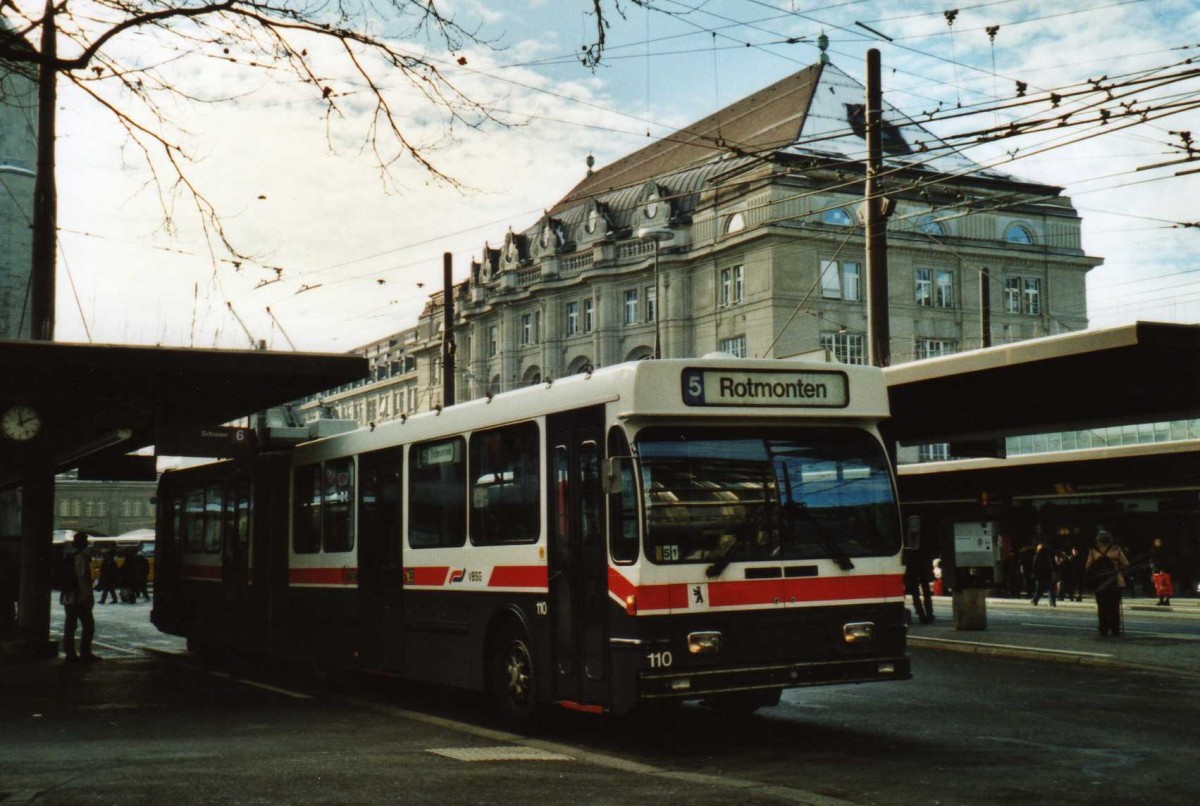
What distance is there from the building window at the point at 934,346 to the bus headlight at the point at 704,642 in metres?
60.7

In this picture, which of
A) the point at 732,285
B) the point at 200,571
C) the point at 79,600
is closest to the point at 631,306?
the point at 732,285

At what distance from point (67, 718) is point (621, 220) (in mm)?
67509

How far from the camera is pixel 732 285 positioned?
6850 cm

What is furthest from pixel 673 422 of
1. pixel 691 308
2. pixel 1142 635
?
pixel 691 308

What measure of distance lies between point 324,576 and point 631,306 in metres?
59.6

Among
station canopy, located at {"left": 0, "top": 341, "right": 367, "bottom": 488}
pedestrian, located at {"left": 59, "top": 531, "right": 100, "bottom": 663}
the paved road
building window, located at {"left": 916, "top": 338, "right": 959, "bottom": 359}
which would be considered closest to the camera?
the paved road

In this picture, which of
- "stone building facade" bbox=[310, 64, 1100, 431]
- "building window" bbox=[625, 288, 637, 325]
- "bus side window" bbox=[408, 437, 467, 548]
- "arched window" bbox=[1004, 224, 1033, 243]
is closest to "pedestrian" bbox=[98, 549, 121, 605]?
"stone building facade" bbox=[310, 64, 1100, 431]

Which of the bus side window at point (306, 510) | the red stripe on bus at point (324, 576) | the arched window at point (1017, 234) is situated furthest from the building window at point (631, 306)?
the red stripe on bus at point (324, 576)

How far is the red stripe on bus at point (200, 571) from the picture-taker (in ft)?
63.3

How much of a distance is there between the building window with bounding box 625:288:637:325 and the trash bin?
170ft

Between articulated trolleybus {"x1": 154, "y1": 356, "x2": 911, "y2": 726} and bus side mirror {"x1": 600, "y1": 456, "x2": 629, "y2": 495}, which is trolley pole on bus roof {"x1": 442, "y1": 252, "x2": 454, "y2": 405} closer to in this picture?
articulated trolleybus {"x1": 154, "y1": 356, "x2": 911, "y2": 726}

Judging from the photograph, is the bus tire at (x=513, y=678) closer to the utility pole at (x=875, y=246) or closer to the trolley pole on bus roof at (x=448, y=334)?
the utility pole at (x=875, y=246)

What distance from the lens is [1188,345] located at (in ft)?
51.2

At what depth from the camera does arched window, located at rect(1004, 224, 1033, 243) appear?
71.0 metres
